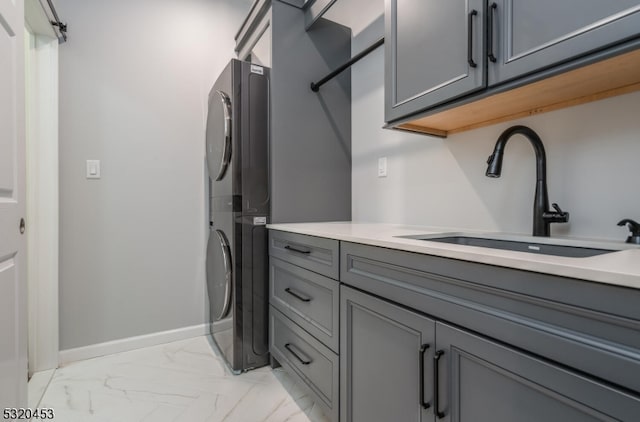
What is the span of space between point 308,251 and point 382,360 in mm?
560

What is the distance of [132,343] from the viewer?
2.14 metres

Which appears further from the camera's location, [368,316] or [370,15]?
[370,15]

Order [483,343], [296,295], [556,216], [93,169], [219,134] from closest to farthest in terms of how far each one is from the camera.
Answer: [483,343] < [556,216] < [296,295] < [219,134] < [93,169]

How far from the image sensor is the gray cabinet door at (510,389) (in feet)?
1.75

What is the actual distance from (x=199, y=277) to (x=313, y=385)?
136 cm

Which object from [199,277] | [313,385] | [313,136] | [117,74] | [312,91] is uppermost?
[117,74]

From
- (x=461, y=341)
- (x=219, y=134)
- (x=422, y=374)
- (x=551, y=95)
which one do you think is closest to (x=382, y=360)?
(x=422, y=374)

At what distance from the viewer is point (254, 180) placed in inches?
71.1

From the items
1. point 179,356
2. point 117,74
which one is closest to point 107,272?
point 179,356

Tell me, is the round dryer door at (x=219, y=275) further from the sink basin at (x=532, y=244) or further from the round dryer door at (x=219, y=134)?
the sink basin at (x=532, y=244)

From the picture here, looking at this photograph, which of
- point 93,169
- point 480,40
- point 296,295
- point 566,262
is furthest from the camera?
point 93,169

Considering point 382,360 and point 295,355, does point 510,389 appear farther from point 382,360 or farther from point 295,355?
point 295,355

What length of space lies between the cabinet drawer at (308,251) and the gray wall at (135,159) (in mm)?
979

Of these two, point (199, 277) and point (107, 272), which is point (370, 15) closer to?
point (199, 277)
